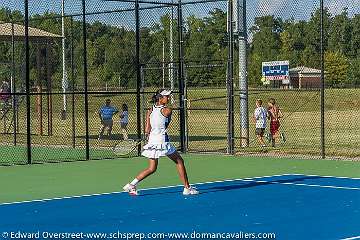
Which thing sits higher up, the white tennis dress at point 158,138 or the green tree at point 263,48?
the green tree at point 263,48

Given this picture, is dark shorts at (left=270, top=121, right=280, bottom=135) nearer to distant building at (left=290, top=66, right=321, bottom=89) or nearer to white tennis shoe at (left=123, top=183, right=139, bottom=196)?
white tennis shoe at (left=123, top=183, right=139, bottom=196)

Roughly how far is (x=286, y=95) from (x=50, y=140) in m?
26.4

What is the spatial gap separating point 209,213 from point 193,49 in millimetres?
34480

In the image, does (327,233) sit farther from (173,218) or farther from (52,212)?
(52,212)

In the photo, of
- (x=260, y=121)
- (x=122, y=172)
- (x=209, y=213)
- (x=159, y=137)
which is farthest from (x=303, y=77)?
(x=209, y=213)

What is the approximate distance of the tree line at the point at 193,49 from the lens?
98.0 ft

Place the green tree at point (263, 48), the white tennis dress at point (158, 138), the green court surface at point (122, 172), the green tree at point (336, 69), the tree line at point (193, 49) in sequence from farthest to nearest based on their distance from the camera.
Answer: the green tree at point (263, 48) → the green tree at point (336, 69) → the tree line at point (193, 49) → the green court surface at point (122, 172) → the white tennis dress at point (158, 138)

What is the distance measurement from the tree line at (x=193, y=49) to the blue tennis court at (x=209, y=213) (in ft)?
30.0

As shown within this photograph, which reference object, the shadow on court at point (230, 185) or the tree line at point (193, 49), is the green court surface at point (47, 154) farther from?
the shadow on court at point (230, 185)

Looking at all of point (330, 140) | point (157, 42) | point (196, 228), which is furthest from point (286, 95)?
point (196, 228)

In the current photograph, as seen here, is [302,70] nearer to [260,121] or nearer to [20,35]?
[20,35]

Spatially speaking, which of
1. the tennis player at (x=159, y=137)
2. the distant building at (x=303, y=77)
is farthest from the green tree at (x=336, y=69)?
the tennis player at (x=159, y=137)

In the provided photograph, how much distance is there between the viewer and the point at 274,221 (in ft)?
37.8

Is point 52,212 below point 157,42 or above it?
below
